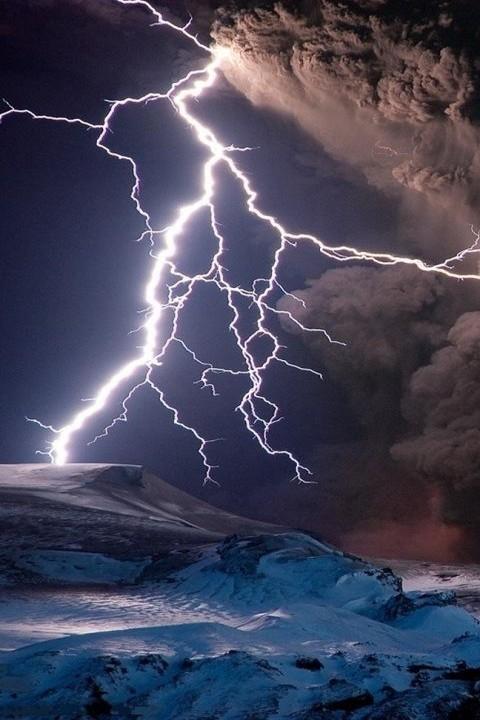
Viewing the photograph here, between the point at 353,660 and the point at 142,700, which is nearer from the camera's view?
the point at 142,700

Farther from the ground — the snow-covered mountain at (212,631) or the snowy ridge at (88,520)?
the snowy ridge at (88,520)

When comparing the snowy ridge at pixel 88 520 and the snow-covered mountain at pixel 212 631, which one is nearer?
the snow-covered mountain at pixel 212 631

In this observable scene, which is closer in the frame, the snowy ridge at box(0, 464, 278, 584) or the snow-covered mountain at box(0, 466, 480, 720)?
the snow-covered mountain at box(0, 466, 480, 720)

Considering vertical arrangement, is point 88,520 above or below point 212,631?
above

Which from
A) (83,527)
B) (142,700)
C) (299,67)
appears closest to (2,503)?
(83,527)

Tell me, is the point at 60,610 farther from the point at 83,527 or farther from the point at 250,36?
the point at 250,36

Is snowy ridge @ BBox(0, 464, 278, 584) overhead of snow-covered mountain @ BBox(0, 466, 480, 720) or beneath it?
overhead

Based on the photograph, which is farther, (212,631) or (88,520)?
(88,520)

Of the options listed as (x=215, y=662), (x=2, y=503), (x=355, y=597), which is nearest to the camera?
(x=215, y=662)
